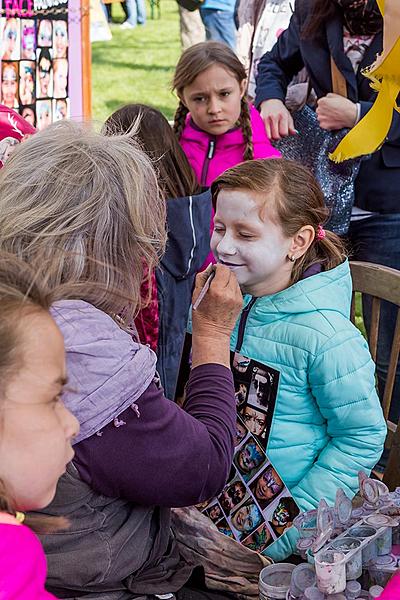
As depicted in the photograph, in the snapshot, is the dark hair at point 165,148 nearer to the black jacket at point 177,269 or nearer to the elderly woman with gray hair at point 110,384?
the black jacket at point 177,269

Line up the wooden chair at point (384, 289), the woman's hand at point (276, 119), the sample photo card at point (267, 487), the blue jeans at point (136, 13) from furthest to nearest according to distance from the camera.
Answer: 1. the blue jeans at point (136, 13)
2. the woman's hand at point (276, 119)
3. the wooden chair at point (384, 289)
4. the sample photo card at point (267, 487)

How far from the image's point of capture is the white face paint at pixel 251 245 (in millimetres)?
1909

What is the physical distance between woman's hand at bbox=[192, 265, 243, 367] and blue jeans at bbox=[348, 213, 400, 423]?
1100 mm

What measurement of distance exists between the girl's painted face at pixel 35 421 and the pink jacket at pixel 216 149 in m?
2.24

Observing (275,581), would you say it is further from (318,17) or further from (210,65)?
(210,65)

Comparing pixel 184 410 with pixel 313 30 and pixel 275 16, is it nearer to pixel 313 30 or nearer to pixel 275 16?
pixel 313 30

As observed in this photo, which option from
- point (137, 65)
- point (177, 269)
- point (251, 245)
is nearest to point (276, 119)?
point (177, 269)

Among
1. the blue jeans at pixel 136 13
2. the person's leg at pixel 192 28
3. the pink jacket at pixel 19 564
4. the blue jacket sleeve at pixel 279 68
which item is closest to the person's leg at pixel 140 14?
the blue jeans at pixel 136 13

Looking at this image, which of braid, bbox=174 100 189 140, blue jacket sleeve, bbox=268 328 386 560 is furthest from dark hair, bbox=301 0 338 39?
blue jacket sleeve, bbox=268 328 386 560

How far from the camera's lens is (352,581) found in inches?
57.3

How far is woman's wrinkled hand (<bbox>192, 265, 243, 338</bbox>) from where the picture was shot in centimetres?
165

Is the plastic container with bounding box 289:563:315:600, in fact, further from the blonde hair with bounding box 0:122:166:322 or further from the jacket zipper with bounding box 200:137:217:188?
the jacket zipper with bounding box 200:137:217:188

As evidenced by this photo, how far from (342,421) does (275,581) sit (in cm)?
39

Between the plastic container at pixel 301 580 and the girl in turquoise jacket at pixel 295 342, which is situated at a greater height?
the girl in turquoise jacket at pixel 295 342
